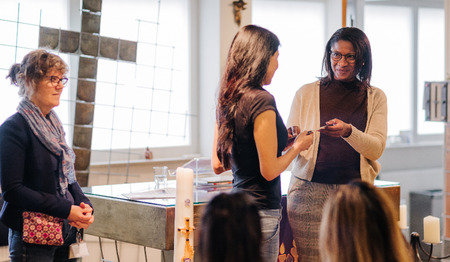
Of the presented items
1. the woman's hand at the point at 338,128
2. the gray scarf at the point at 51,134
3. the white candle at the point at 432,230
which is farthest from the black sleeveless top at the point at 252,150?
the white candle at the point at 432,230

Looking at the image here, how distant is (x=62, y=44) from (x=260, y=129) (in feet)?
7.31

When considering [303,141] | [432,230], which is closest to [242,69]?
[303,141]

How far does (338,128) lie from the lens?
7.79 ft

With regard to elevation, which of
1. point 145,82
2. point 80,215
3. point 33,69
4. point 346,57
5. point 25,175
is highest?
point 145,82

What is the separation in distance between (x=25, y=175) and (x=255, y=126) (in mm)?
801

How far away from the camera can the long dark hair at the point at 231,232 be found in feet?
3.40

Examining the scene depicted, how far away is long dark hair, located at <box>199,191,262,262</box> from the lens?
104cm

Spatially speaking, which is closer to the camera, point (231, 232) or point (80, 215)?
point (231, 232)

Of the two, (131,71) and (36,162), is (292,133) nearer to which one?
(36,162)

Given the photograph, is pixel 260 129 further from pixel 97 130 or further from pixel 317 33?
pixel 317 33

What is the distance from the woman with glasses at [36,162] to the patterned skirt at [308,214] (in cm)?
81

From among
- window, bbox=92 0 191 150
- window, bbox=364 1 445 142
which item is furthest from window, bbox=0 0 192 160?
window, bbox=364 1 445 142

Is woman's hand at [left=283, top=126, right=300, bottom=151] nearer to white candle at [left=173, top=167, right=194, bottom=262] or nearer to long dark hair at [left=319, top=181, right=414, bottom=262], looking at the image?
white candle at [left=173, top=167, right=194, bottom=262]

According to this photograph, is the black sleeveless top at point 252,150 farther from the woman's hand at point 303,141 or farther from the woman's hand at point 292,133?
the woman's hand at point 292,133
